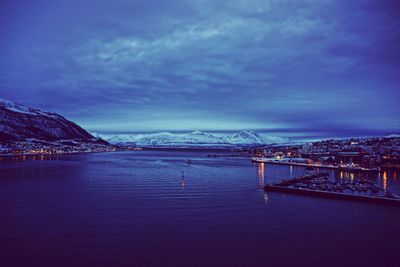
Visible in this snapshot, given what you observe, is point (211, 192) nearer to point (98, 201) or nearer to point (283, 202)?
point (283, 202)

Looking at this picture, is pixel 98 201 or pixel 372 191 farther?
pixel 372 191

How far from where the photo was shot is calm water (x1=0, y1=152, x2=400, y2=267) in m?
14.4

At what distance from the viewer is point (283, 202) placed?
28.1m

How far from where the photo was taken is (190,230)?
721 inches

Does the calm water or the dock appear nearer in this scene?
the calm water

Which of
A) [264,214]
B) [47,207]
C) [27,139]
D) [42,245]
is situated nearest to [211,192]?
[264,214]

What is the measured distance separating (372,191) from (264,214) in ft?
64.0

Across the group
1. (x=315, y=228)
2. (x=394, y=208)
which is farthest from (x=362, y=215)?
(x=315, y=228)

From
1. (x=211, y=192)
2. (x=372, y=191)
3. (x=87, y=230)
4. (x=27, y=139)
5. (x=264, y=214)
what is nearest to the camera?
(x=87, y=230)

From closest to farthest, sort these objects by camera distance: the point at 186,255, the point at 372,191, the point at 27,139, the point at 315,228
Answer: the point at 186,255 → the point at 315,228 → the point at 372,191 → the point at 27,139

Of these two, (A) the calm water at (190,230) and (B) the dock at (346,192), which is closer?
(A) the calm water at (190,230)

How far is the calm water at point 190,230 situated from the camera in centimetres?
1441

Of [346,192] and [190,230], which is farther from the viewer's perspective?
[346,192]

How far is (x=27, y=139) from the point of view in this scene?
179125 mm
